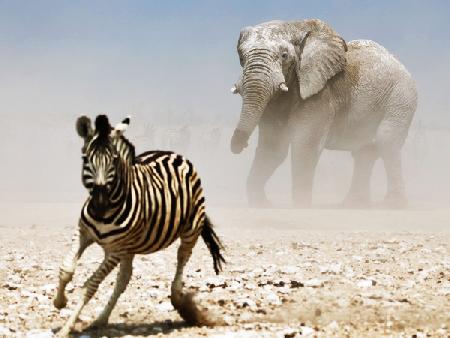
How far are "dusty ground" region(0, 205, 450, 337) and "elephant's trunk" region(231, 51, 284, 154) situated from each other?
4.64 metres

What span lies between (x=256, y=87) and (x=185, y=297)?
1200 centimetres

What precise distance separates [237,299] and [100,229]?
2222 millimetres

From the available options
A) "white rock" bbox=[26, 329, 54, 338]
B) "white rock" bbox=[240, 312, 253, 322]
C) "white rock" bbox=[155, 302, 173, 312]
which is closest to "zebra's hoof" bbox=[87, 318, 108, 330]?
"white rock" bbox=[26, 329, 54, 338]

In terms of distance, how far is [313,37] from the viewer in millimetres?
19766

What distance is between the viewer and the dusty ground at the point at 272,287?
629 centimetres

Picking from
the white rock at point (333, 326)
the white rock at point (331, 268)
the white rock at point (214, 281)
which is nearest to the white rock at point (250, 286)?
the white rock at point (214, 281)

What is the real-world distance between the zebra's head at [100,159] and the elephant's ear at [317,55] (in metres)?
14.1

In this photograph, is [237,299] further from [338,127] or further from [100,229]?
[338,127]

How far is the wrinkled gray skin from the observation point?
18.3 meters

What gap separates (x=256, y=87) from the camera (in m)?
18.0

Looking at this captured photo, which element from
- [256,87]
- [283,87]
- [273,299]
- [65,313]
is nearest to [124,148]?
[65,313]

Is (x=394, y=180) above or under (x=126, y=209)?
above

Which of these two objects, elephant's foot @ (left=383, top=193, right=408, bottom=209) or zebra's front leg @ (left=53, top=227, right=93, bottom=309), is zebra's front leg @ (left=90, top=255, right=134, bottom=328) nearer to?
zebra's front leg @ (left=53, top=227, right=93, bottom=309)

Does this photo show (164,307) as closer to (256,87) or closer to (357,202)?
(256,87)
